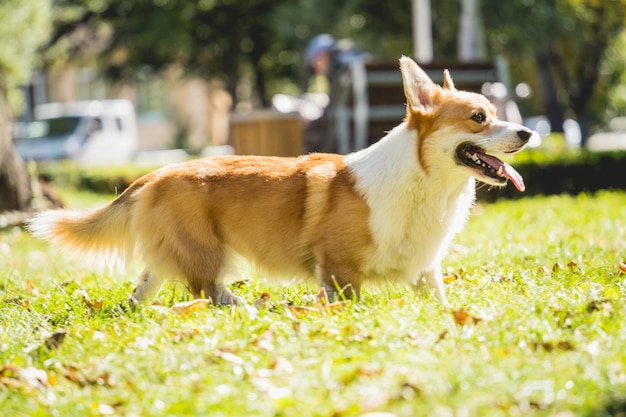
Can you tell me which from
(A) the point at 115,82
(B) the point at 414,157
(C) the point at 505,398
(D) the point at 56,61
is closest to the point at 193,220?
(B) the point at 414,157

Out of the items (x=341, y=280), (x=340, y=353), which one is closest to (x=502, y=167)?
(x=341, y=280)

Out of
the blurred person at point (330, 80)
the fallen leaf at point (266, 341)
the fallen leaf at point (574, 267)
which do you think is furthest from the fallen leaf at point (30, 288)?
the blurred person at point (330, 80)

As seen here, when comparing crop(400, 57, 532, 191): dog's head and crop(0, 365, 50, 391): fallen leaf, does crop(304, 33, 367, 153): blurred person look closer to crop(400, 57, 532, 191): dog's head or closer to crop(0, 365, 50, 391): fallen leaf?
crop(400, 57, 532, 191): dog's head

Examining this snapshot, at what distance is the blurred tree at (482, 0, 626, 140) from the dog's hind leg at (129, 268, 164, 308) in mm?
15493

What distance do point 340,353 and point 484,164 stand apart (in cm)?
175

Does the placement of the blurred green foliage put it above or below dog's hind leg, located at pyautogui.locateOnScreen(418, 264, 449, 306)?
above

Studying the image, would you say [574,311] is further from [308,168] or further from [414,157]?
[308,168]

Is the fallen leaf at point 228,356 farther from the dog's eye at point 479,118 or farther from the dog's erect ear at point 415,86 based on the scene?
the dog's eye at point 479,118

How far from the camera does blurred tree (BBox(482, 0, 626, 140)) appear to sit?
23672mm

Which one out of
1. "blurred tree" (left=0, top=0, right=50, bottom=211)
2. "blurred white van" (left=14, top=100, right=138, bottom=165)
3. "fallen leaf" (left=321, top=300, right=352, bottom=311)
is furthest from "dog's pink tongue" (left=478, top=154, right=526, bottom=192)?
"blurred white van" (left=14, top=100, right=138, bottom=165)

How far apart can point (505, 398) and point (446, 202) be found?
2.06 m

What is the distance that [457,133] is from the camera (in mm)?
5078

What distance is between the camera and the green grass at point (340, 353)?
336 cm

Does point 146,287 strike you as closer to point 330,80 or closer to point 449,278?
point 449,278
